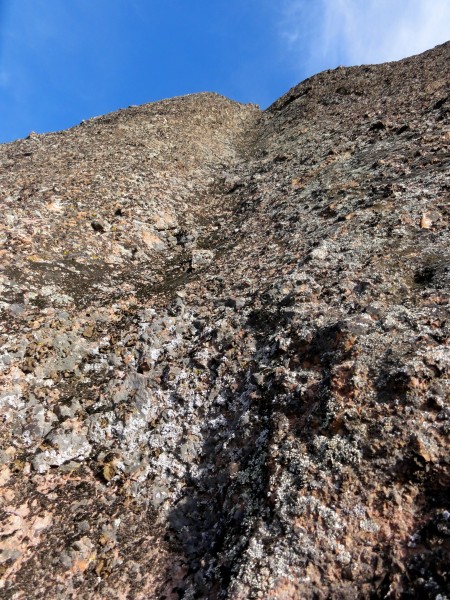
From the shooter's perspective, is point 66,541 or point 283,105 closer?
point 66,541

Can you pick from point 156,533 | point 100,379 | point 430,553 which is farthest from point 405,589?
point 100,379

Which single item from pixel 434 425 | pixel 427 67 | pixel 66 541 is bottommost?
pixel 66 541

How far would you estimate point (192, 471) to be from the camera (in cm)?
693

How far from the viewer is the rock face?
5074mm

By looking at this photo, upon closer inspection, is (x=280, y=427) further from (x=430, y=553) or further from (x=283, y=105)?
(x=283, y=105)

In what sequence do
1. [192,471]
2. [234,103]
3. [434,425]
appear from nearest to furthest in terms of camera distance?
[434,425]
[192,471]
[234,103]

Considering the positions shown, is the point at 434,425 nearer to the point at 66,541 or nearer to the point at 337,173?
the point at 66,541

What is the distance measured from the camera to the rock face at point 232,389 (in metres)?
5.07

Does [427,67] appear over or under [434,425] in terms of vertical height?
over

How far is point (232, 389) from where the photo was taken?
25.5 feet

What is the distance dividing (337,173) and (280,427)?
10.9 metres

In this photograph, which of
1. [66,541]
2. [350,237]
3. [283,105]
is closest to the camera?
[66,541]

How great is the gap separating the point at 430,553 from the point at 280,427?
246cm

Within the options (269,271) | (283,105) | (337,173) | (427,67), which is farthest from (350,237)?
(283,105)
